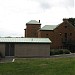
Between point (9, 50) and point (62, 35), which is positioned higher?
point (62, 35)

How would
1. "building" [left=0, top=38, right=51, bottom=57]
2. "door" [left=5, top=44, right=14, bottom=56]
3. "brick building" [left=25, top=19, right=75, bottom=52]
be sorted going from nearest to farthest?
"building" [left=0, top=38, right=51, bottom=57], "door" [left=5, top=44, right=14, bottom=56], "brick building" [left=25, top=19, right=75, bottom=52]

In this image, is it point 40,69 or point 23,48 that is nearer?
point 40,69

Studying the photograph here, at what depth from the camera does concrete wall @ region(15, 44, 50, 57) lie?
55.5 m

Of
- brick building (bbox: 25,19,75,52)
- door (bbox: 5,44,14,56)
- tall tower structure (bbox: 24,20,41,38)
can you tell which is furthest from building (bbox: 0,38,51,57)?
tall tower structure (bbox: 24,20,41,38)

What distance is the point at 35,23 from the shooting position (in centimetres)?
8938

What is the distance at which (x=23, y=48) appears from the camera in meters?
55.8

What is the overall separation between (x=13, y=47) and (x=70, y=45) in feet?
77.2

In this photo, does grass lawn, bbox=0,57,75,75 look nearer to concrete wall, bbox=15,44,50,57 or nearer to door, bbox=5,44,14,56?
concrete wall, bbox=15,44,50,57

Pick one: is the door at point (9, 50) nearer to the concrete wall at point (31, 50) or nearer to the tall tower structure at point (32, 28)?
the concrete wall at point (31, 50)

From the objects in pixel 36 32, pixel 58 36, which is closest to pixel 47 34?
pixel 58 36

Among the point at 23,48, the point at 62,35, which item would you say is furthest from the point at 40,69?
the point at 62,35

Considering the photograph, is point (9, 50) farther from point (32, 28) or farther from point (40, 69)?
point (32, 28)

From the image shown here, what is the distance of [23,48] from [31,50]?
1461 mm

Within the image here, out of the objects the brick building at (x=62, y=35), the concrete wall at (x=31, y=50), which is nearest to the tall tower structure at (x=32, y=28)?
the brick building at (x=62, y=35)
